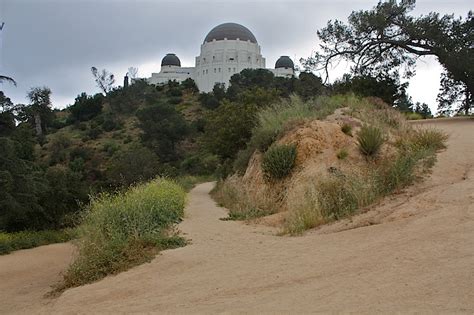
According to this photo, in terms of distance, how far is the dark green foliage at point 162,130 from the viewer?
52.8m

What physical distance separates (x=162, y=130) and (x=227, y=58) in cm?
3364

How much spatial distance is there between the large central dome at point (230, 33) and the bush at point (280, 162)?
237 feet

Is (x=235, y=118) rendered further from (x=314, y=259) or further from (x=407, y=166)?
(x=314, y=259)

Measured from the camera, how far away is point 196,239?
9977 millimetres

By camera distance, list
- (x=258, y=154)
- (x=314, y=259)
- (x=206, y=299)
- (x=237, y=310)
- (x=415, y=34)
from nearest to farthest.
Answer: (x=237, y=310) → (x=206, y=299) → (x=314, y=259) → (x=258, y=154) → (x=415, y=34)

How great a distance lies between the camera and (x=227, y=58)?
83000 millimetres

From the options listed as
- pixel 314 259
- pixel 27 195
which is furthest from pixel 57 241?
pixel 314 259

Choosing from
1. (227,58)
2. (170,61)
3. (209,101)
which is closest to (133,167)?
(209,101)

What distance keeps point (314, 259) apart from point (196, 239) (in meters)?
3.32

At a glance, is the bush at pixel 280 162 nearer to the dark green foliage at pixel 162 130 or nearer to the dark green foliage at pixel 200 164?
the dark green foliage at pixel 200 164

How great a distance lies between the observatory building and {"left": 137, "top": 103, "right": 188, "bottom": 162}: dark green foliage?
2895 centimetres

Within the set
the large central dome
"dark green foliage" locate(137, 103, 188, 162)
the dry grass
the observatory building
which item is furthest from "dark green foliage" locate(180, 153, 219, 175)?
the large central dome

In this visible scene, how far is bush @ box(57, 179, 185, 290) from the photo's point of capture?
8219 millimetres

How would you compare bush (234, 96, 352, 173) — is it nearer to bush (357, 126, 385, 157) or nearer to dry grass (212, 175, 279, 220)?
dry grass (212, 175, 279, 220)
